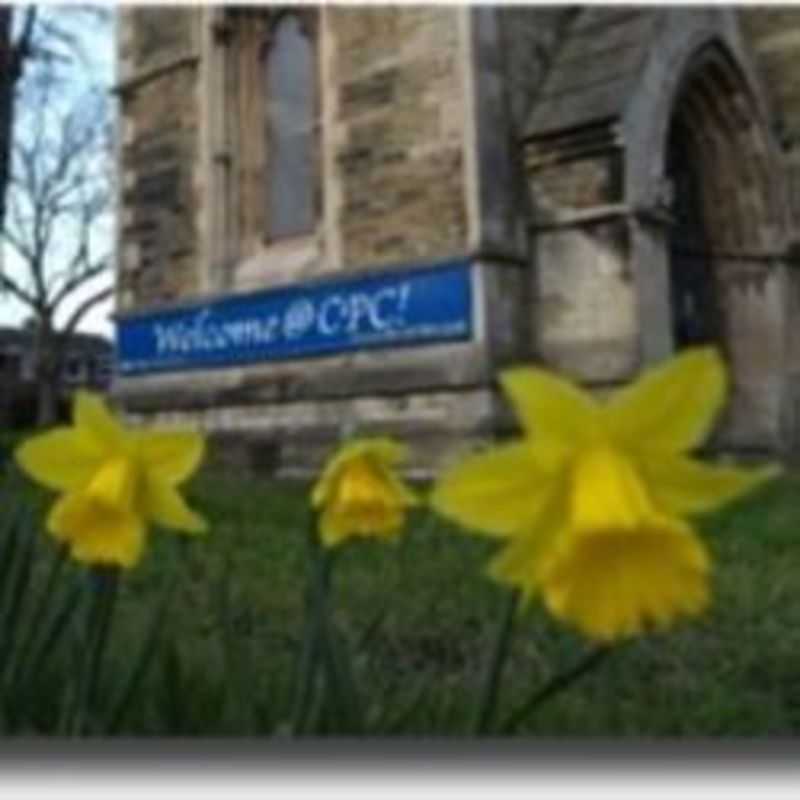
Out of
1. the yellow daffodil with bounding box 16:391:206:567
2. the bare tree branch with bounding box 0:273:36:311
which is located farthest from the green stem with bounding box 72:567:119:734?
the bare tree branch with bounding box 0:273:36:311

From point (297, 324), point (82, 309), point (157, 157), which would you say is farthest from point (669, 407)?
point (157, 157)

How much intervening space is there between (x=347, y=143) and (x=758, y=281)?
1.25 m

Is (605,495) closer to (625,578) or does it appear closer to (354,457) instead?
(625,578)

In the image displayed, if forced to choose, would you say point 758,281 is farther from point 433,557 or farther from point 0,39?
point 0,39

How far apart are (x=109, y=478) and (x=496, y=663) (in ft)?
0.67

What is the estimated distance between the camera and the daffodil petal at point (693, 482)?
0.60m

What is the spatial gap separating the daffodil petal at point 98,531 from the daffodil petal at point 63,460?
5 centimetres

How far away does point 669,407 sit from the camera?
2.00 feet

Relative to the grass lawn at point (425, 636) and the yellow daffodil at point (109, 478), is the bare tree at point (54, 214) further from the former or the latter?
the yellow daffodil at point (109, 478)

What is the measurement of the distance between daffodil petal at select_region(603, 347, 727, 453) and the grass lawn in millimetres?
364

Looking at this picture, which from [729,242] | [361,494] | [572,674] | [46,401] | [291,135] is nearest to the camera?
[572,674]

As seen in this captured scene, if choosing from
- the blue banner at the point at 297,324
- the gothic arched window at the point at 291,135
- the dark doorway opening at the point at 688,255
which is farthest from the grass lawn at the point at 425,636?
the gothic arched window at the point at 291,135

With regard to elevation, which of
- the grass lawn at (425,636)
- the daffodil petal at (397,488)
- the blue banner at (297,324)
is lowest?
the grass lawn at (425,636)

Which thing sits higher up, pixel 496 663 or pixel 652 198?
pixel 652 198
